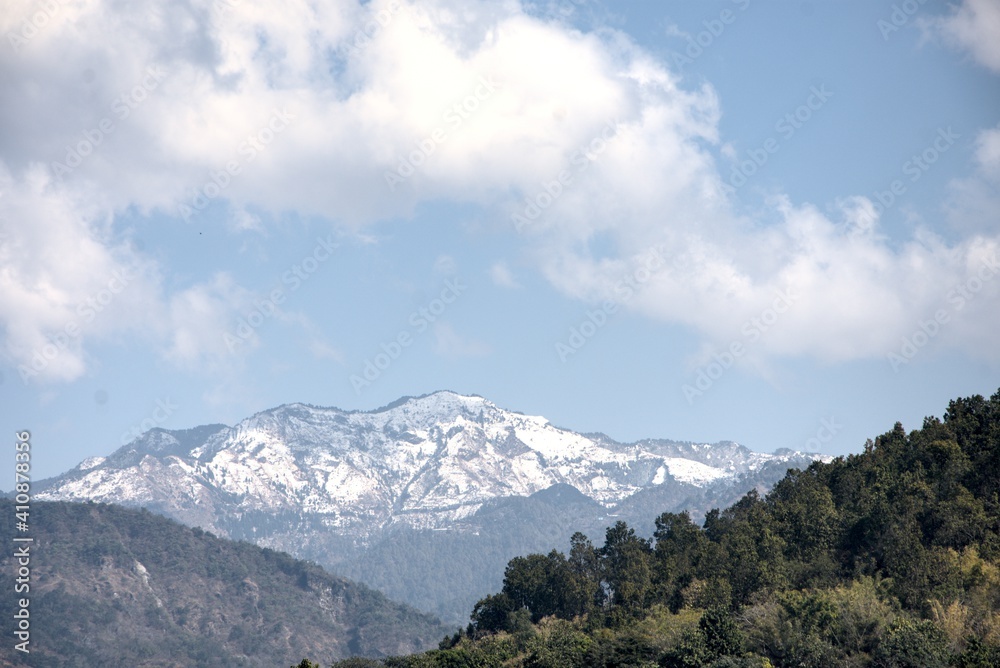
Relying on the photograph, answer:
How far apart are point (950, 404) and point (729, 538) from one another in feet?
150

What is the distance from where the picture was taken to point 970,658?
323 ft

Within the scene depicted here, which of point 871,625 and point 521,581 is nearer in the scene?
point 871,625

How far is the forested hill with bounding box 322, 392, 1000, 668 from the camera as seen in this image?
114 meters

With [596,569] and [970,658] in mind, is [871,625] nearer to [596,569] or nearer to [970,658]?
[970,658]

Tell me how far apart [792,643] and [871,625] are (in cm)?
846

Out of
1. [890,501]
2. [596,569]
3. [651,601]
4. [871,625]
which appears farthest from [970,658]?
[596,569]

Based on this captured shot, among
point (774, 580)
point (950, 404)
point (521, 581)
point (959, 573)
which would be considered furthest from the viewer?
point (521, 581)

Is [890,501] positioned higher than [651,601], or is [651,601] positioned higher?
[890,501]

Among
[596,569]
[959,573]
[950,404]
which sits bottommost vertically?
[959,573]

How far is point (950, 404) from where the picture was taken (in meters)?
180

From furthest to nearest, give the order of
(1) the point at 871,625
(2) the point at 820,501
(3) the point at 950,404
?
(3) the point at 950,404
(2) the point at 820,501
(1) the point at 871,625

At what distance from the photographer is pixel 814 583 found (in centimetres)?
13962

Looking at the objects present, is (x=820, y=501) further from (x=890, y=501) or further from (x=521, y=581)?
(x=521, y=581)

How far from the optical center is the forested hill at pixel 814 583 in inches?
4483
